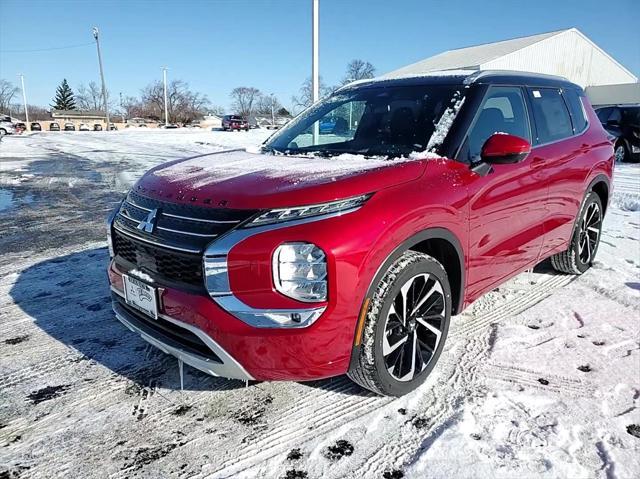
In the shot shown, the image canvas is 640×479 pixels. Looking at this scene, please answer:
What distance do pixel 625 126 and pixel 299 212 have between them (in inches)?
583

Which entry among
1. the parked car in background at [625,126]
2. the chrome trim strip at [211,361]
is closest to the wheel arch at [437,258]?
the chrome trim strip at [211,361]

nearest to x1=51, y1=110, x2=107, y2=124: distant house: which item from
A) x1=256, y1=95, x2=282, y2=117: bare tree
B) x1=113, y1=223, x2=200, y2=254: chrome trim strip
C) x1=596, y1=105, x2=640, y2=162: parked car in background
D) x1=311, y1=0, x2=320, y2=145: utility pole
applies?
x1=256, y1=95, x2=282, y2=117: bare tree

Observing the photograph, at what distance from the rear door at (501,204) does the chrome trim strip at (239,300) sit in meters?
1.26

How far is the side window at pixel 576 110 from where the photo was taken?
4.09 m

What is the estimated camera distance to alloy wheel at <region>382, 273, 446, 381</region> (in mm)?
2410

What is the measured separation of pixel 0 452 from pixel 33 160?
15902mm

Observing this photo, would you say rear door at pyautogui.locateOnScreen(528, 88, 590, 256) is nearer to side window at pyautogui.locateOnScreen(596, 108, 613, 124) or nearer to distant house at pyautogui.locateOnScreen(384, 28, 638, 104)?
side window at pyautogui.locateOnScreen(596, 108, 613, 124)

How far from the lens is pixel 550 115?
12.4 feet

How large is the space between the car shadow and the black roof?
2410mm

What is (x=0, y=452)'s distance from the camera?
84.4 inches

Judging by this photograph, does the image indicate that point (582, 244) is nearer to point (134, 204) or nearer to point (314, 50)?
point (134, 204)

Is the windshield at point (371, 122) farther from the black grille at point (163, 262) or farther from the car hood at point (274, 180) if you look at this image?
the black grille at point (163, 262)

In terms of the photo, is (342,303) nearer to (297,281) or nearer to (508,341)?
(297,281)

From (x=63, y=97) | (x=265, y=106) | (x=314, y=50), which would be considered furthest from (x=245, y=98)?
(x=314, y=50)
